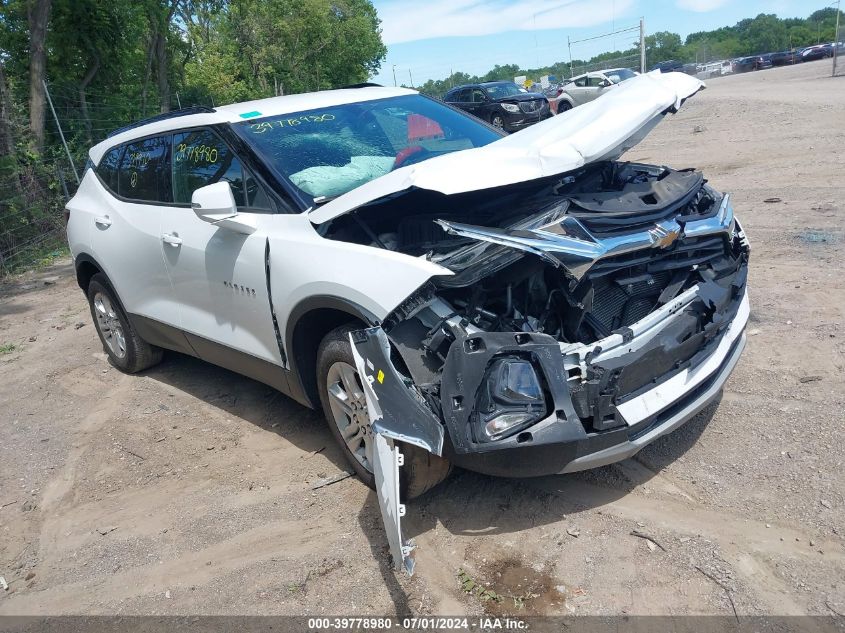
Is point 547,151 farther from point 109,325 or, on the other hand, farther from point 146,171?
point 109,325

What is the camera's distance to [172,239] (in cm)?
445

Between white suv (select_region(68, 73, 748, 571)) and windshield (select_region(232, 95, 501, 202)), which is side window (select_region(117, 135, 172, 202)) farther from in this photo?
windshield (select_region(232, 95, 501, 202))

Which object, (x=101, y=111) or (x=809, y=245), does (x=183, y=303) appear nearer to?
(x=809, y=245)

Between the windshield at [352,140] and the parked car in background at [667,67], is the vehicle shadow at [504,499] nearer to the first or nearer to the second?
the windshield at [352,140]

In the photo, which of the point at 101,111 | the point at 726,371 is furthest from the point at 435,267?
the point at 101,111

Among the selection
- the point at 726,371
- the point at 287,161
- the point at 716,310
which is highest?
the point at 287,161

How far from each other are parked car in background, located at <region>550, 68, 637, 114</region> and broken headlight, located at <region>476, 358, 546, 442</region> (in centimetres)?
2485

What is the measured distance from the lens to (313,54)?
126ft

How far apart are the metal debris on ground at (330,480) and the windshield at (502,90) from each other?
64.4 feet

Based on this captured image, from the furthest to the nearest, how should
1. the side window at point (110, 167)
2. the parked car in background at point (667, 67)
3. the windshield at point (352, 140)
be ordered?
the parked car in background at point (667, 67) → the side window at point (110, 167) → the windshield at point (352, 140)

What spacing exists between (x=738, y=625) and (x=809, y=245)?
15.5ft

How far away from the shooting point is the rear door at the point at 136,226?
471 cm

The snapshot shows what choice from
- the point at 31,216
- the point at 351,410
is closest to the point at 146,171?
the point at 351,410

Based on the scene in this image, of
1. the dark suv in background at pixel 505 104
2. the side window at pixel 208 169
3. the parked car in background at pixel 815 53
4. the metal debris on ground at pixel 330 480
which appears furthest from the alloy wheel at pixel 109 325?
the parked car in background at pixel 815 53
